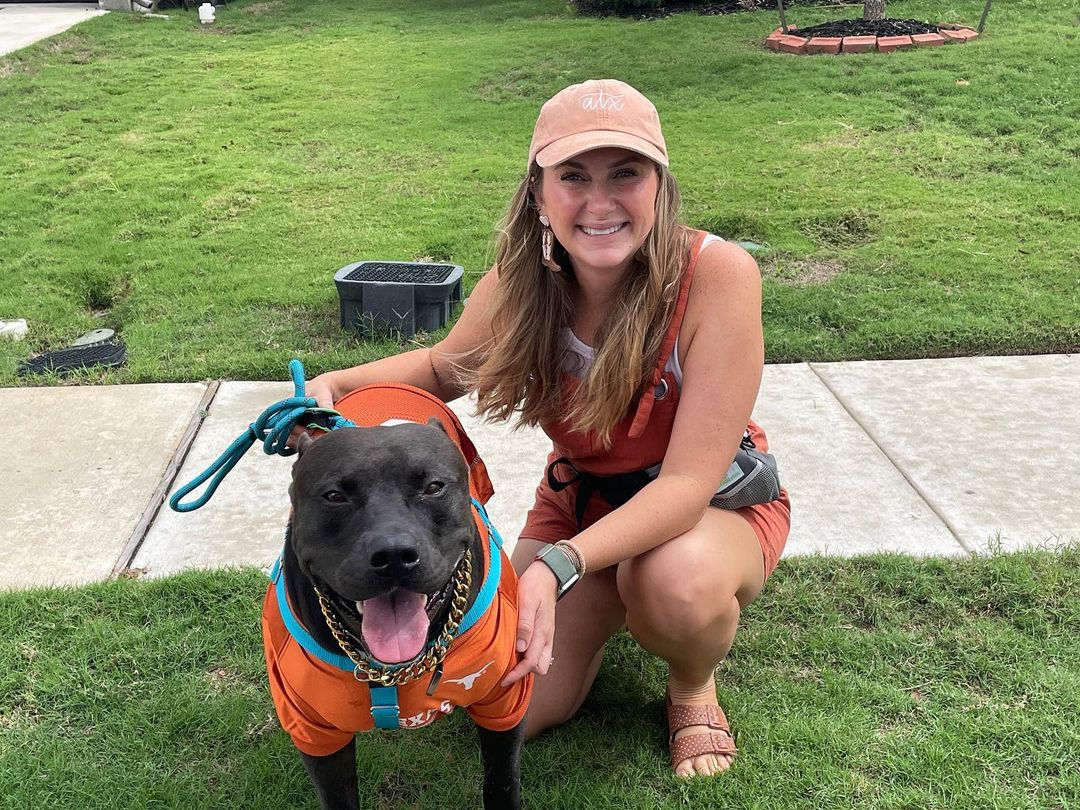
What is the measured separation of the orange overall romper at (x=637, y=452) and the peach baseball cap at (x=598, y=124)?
1.17ft

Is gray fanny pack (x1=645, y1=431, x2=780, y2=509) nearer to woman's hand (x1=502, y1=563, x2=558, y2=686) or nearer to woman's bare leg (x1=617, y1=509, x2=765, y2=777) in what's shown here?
woman's bare leg (x1=617, y1=509, x2=765, y2=777)

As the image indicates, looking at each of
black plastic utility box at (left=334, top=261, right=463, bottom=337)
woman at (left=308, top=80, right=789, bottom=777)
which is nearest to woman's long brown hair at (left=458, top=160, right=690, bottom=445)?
Result: woman at (left=308, top=80, right=789, bottom=777)

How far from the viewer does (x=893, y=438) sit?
3982mm

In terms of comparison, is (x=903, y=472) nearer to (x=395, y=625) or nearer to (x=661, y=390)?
(x=661, y=390)

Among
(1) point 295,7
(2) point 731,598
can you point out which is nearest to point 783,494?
(2) point 731,598

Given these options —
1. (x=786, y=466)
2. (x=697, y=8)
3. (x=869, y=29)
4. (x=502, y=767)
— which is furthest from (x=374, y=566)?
(x=697, y=8)

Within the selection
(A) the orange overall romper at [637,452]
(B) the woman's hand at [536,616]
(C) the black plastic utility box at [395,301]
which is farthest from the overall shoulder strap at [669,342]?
(C) the black plastic utility box at [395,301]

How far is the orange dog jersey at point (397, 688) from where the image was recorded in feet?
6.10

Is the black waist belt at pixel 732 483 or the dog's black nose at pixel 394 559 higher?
the dog's black nose at pixel 394 559

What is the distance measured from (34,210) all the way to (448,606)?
669cm

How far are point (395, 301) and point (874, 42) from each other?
7.37 m

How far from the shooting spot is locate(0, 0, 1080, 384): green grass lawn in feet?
A: 16.9

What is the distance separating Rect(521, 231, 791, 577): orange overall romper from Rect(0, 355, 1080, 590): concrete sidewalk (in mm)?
566

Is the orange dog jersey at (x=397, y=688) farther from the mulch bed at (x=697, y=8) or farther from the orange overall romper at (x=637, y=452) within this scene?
the mulch bed at (x=697, y=8)
